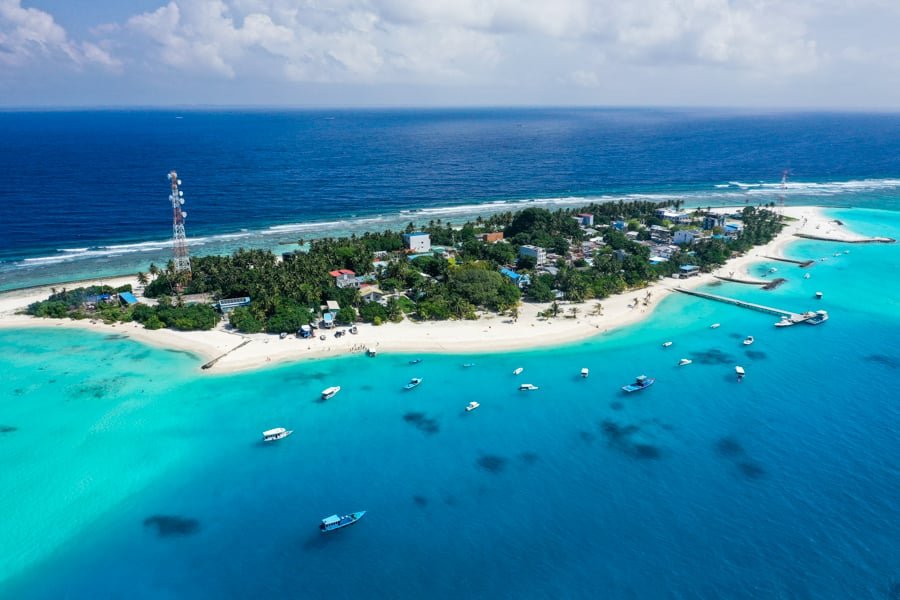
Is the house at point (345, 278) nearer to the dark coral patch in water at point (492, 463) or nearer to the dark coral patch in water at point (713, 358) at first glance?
the dark coral patch in water at point (492, 463)

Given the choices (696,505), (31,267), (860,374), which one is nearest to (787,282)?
(860,374)

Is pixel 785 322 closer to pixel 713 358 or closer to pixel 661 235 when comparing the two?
pixel 713 358

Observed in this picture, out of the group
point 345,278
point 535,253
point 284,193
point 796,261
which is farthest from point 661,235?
point 284,193

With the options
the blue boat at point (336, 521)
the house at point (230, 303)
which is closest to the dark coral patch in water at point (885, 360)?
the blue boat at point (336, 521)

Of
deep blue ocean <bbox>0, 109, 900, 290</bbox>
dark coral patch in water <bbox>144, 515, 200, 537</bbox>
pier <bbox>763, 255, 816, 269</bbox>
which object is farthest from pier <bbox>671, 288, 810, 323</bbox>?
dark coral patch in water <bbox>144, 515, 200, 537</bbox>

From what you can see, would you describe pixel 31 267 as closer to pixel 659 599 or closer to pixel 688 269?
pixel 659 599
